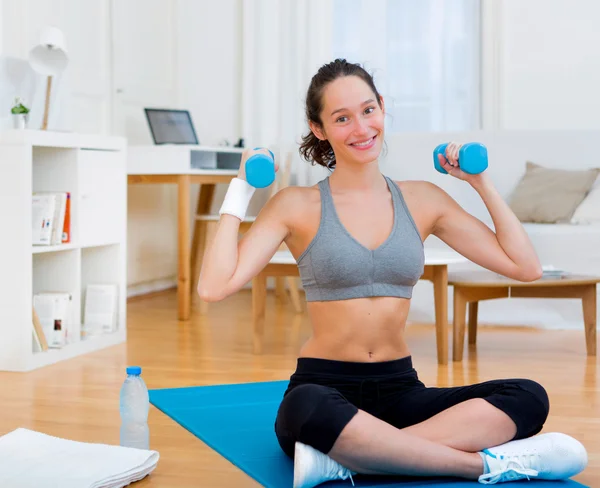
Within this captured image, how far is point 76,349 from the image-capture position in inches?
147

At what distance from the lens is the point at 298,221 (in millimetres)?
2148

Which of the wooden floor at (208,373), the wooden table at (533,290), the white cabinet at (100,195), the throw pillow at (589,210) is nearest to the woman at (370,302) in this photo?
the wooden floor at (208,373)

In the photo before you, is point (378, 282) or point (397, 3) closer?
point (378, 282)

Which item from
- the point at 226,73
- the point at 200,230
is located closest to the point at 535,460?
the point at 200,230

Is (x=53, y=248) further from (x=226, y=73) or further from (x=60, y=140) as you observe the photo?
(x=226, y=73)

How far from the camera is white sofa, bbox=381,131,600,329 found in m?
4.36

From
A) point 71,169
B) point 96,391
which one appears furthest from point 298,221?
point 71,169

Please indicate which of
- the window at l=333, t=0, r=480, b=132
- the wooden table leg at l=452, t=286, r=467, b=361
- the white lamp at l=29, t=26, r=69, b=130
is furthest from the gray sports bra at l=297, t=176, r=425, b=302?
the window at l=333, t=0, r=480, b=132

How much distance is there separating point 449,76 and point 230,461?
391 cm

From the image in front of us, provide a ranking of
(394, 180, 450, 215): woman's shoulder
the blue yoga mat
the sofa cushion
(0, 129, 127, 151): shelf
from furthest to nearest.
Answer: the sofa cushion
(0, 129, 127, 151): shelf
(394, 180, 450, 215): woman's shoulder
the blue yoga mat

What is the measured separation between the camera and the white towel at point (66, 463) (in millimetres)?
2008

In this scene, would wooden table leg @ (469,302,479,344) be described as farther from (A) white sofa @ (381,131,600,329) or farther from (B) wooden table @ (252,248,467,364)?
(A) white sofa @ (381,131,600,329)

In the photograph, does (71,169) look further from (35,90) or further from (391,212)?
(391,212)

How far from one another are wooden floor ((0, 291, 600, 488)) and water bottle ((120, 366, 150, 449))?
6cm
